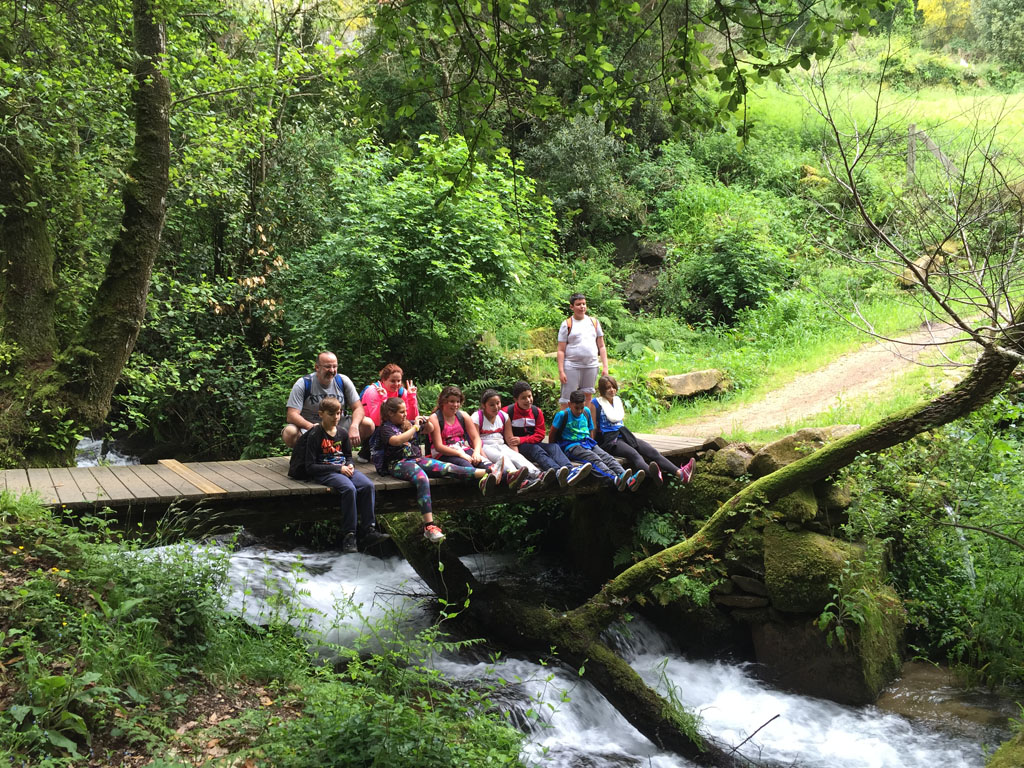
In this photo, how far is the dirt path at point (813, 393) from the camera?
11.3 metres

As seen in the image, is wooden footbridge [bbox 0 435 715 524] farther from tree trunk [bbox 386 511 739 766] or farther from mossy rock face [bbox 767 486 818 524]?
mossy rock face [bbox 767 486 818 524]

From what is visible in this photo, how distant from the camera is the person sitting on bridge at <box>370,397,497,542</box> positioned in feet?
23.1

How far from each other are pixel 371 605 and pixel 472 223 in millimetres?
6350

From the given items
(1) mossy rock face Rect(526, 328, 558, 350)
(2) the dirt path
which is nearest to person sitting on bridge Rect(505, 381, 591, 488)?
(2) the dirt path

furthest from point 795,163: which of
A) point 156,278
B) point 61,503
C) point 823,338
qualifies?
point 61,503

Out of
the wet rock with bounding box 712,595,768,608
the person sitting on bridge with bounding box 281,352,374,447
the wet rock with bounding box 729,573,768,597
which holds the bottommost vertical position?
the wet rock with bounding box 712,595,768,608

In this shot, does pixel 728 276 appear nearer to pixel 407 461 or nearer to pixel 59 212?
pixel 407 461

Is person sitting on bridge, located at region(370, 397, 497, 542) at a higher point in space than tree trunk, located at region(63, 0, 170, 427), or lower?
lower

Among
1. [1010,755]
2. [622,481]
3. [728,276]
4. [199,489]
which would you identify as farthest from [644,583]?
[728,276]

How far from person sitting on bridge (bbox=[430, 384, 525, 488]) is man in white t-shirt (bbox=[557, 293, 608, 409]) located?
1724 millimetres

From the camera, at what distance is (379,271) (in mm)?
11312

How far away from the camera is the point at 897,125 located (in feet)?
16.6

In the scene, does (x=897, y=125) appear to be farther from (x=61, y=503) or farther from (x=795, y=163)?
(x=795, y=163)

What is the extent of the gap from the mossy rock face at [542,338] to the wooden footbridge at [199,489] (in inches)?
306
